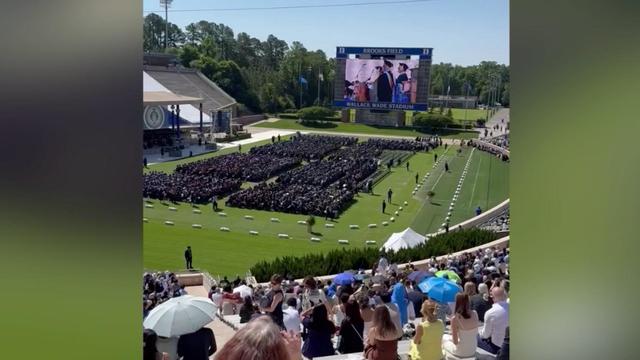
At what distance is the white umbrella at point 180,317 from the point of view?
4.89 metres

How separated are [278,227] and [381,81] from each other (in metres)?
37.3

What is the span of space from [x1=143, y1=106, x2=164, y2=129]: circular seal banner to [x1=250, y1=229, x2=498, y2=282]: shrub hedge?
29.1m

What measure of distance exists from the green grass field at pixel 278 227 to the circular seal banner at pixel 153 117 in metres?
18.6

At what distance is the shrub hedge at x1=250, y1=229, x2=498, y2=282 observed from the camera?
1430 centimetres

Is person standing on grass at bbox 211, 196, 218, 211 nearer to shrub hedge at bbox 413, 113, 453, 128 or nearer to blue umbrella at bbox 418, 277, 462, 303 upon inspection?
blue umbrella at bbox 418, 277, 462, 303

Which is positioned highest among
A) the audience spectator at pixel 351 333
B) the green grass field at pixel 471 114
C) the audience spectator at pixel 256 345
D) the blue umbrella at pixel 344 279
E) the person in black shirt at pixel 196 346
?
the green grass field at pixel 471 114

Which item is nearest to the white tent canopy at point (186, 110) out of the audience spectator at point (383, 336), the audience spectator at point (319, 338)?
the audience spectator at point (319, 338)

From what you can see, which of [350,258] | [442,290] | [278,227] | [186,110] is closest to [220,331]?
[442,290]

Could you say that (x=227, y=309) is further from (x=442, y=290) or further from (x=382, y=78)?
(x=382, y=78)

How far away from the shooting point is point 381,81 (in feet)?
183

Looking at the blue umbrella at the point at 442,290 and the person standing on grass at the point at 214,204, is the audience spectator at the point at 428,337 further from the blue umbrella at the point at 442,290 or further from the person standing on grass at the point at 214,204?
the person standing on grass at the point at 214,204
